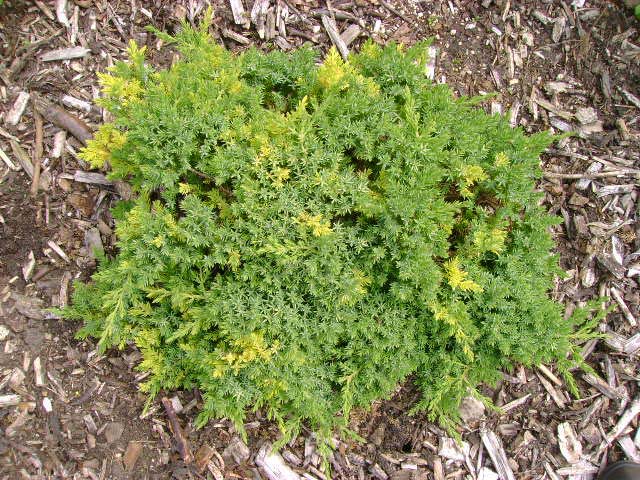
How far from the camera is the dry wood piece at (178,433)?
384 centimetres

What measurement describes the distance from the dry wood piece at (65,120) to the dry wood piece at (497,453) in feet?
14.2

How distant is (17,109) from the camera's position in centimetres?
426

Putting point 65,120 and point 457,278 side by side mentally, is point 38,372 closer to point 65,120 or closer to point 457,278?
point 65,120

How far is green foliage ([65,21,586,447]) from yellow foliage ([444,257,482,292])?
2cm

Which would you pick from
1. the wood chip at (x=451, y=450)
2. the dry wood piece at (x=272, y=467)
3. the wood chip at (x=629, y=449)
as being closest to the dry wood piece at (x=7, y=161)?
the dry wood piece at (x=272, y=467)

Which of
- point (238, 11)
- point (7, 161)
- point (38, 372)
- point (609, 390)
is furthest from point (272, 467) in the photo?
point (238, 11)

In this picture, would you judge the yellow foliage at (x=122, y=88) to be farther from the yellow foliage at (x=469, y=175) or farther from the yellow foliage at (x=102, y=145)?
the yellow foliage at (x=469, y=175)

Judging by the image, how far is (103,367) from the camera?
4.00m

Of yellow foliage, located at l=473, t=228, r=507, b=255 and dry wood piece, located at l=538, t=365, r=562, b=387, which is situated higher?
yellow foliage, located at l=473, t=228, r=507, b=255

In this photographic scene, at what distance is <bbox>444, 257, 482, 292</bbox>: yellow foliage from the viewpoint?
128 inches

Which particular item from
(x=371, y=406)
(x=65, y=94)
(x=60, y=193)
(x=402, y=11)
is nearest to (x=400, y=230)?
(x=371, y=406)

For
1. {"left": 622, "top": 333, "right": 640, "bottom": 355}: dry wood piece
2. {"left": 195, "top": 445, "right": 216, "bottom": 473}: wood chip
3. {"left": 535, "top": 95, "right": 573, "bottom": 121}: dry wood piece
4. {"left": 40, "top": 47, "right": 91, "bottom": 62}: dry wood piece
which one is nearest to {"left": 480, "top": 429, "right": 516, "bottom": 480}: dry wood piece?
{"left": 622, "top": 333, "right": 640, "bottom": 355}: dry wood piece

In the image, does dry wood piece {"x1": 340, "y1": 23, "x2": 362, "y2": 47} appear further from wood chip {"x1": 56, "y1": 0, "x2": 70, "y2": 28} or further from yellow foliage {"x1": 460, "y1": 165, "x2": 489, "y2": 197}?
wood chip {"x1": 56, "y1": 0, "x2": 70, "y2": 28}

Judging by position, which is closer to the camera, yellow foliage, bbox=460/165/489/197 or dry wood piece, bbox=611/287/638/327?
yellow foliage, bbox=460/165/489/197
